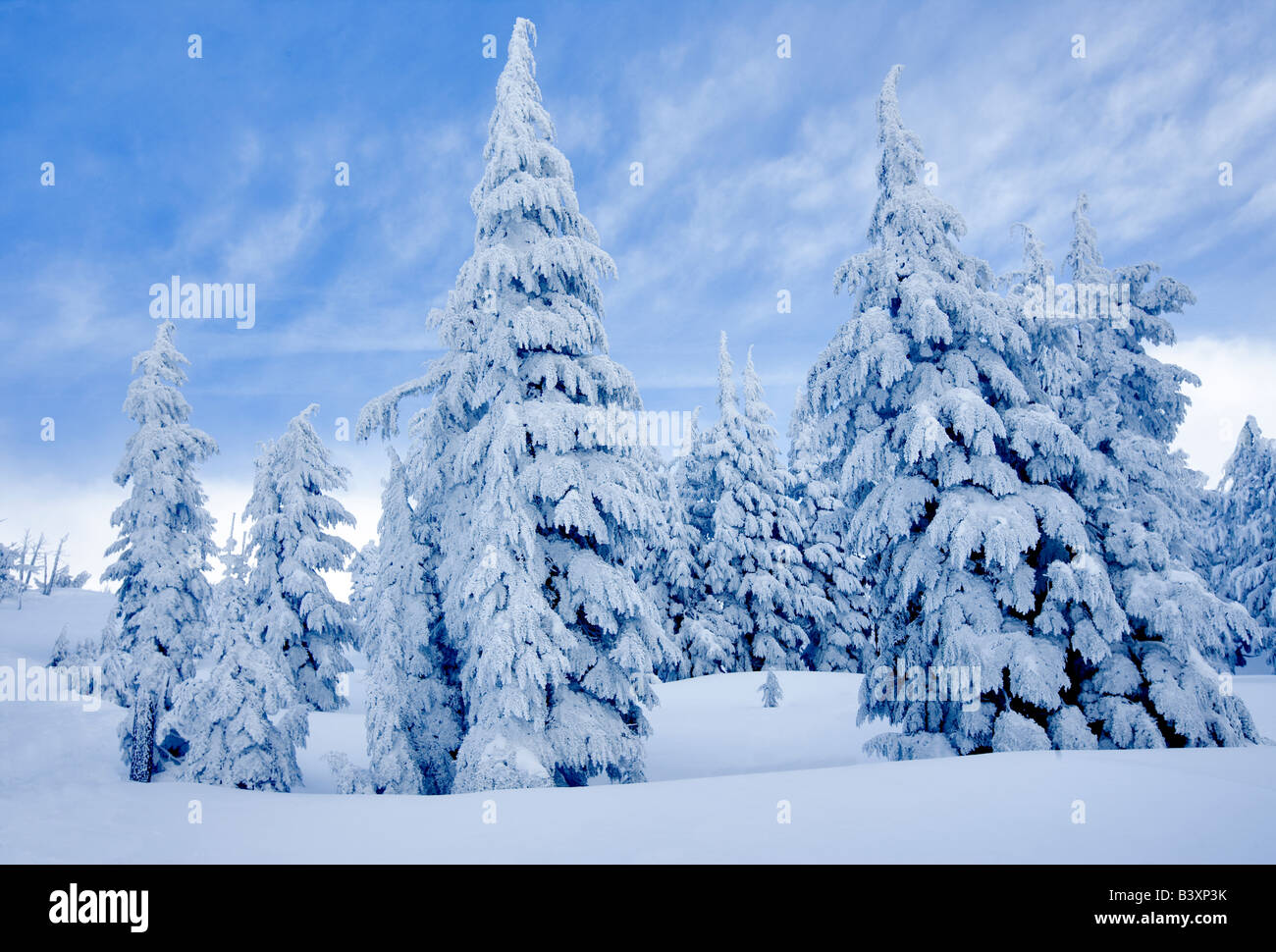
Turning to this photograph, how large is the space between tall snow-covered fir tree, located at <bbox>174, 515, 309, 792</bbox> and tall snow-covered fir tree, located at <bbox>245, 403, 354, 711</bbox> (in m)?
8.31

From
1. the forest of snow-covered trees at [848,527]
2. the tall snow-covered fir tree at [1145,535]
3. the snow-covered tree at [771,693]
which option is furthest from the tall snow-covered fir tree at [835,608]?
the forest of snow-covered trees at [848,527]

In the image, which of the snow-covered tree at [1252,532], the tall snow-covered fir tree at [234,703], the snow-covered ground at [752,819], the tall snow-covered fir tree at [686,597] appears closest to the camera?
the snow-covered ground at [752,819]

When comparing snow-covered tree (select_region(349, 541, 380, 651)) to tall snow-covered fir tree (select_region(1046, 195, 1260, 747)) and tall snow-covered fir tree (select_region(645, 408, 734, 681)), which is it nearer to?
tall snow-covered fir tree (select_region(645, 408, 734, 681))

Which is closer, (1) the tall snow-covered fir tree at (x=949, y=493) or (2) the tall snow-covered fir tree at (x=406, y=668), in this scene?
(1) the tall snow-covered fir tree at (x=949, y=493)

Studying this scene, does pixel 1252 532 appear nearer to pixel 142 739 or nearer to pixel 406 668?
pixel 406 668

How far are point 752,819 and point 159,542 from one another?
68.7 feet

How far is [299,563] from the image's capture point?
20656 millimetres

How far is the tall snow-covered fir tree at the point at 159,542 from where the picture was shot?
742 inches

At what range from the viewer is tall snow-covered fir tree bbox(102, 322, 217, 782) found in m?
18.8

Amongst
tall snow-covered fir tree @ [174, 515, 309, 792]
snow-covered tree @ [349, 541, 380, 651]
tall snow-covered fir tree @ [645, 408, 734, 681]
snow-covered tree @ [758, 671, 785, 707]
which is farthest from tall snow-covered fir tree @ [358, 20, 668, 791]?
snow-covered tree @ [349, 541, 380, 651]

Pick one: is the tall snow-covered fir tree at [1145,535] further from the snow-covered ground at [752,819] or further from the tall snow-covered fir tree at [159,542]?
the tall snow-covered fir tree at [159,542]

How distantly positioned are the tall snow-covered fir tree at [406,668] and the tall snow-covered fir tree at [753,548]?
1729cm
